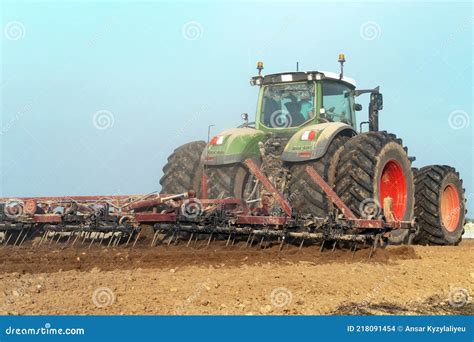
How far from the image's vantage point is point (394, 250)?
7.59m

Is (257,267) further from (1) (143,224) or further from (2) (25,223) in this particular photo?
(2) (25,223)

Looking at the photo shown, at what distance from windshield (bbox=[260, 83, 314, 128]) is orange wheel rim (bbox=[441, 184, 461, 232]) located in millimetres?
3217

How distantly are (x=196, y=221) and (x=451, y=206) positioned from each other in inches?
203

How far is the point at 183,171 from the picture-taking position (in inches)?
360

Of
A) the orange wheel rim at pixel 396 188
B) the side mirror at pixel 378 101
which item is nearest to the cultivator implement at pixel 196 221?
the orange wheel rim at pixel 396 188

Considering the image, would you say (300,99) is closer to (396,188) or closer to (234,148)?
(234,148)

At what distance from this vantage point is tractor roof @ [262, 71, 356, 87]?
28.8ft

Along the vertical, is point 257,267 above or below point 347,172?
below

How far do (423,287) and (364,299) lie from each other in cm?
93

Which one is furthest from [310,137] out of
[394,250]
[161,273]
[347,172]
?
[161,273]

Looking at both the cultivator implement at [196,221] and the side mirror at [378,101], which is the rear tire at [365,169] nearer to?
the cultivator implement at [196,221]

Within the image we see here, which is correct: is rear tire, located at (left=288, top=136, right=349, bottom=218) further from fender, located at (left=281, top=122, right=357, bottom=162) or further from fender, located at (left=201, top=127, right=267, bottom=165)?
fender, located at (left=201, top=127, right=267, bottom=165)

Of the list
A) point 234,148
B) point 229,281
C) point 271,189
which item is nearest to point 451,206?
point 234,148

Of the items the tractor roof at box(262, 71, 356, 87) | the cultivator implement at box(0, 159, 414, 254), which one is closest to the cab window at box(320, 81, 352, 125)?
the tractor roof at box(262, 71, 356, 87)
